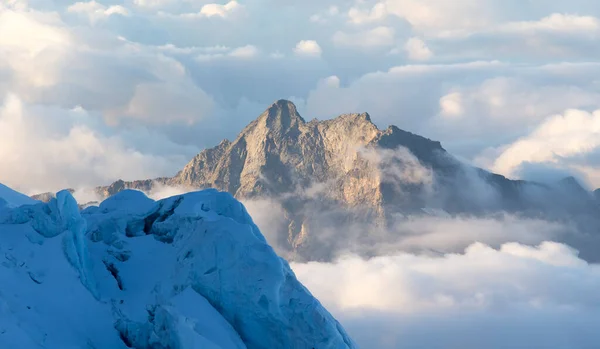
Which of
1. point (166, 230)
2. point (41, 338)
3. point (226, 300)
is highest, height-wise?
point (166, 230)

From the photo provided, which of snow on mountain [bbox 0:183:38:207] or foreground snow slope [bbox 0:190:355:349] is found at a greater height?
snow on mountain [bbox 0:183:38:207]

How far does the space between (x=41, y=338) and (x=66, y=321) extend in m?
3.38

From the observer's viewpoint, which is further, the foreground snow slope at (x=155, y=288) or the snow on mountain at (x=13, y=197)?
the snow on mountain at (x=13, y=197)

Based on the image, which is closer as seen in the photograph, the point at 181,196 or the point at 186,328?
the point at 186,328

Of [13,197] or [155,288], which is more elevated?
[13,197]

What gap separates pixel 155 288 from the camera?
79.7m

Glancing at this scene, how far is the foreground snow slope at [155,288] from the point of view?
73.9 metres

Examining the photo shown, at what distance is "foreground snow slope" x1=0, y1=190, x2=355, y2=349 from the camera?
7388cm

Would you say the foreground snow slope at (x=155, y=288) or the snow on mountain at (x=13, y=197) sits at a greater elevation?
the snow on mountain at (x=13, y=197)

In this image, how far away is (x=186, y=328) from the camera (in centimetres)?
7175

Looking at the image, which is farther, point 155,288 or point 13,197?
point 13,197

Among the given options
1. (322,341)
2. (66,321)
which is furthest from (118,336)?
(322,341)

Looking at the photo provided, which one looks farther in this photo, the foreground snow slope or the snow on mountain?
the snow on mountain

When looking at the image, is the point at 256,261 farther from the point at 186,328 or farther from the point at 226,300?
the point at 186,328
